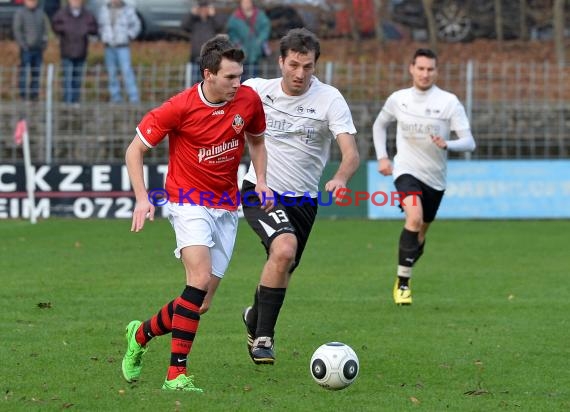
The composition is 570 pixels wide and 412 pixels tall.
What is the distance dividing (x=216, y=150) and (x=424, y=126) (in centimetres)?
486

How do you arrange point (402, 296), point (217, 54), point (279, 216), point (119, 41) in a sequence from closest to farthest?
point (217, 54), point (279, 216), point (402, 296), point (119, 41)

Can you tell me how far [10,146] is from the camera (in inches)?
821

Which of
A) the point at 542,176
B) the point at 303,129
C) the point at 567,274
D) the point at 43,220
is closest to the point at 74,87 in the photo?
the point at 43,220

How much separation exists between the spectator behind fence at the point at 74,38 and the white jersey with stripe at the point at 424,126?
9.87m

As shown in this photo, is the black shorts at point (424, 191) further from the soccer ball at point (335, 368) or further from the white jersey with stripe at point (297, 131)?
the soccer ball at point (335, 368)

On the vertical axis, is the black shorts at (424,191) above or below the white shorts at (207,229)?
below

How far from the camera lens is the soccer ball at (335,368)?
707cm

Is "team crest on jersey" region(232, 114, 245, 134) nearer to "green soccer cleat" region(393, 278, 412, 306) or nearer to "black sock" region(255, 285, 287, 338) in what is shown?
"black sock" region(255, 285, 287, 338)

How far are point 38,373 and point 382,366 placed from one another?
2.16 meters

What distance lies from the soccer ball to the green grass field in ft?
0.30

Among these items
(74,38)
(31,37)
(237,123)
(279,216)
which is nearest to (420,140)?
(279,216)

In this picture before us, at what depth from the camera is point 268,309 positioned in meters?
8.33

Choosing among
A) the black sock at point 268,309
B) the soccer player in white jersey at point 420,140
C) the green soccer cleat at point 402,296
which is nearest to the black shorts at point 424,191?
the soccer player in white jersey at point 420,140

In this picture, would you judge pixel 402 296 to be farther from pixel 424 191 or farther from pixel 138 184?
pixel 138 184
